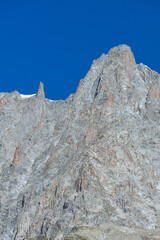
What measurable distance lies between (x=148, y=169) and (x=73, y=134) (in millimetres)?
20877

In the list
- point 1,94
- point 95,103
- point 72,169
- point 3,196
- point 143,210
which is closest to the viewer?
point 143,210

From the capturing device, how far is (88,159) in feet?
405

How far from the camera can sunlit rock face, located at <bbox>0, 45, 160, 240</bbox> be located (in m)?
113

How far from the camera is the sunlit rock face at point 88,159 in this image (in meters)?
113

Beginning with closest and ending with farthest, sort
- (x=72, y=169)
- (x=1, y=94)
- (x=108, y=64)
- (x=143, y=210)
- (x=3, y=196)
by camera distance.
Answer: (x=143, y=210), (x=72, y=169), (x=3, y=196), (x=108, y=64), (x=1, y=94)

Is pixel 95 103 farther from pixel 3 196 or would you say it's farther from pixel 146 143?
pixel 3 196

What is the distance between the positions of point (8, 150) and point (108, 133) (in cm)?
3190

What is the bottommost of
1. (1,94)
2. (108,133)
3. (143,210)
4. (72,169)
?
(143,210)

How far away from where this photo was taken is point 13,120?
163m

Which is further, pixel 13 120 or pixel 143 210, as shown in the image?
pixel 13 120

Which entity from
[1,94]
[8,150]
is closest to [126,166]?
[8,150]

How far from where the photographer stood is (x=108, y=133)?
131m

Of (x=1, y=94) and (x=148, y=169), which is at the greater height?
(x=1, y=94)

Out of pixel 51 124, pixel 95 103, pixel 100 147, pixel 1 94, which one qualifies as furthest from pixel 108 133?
pixel 1 94
